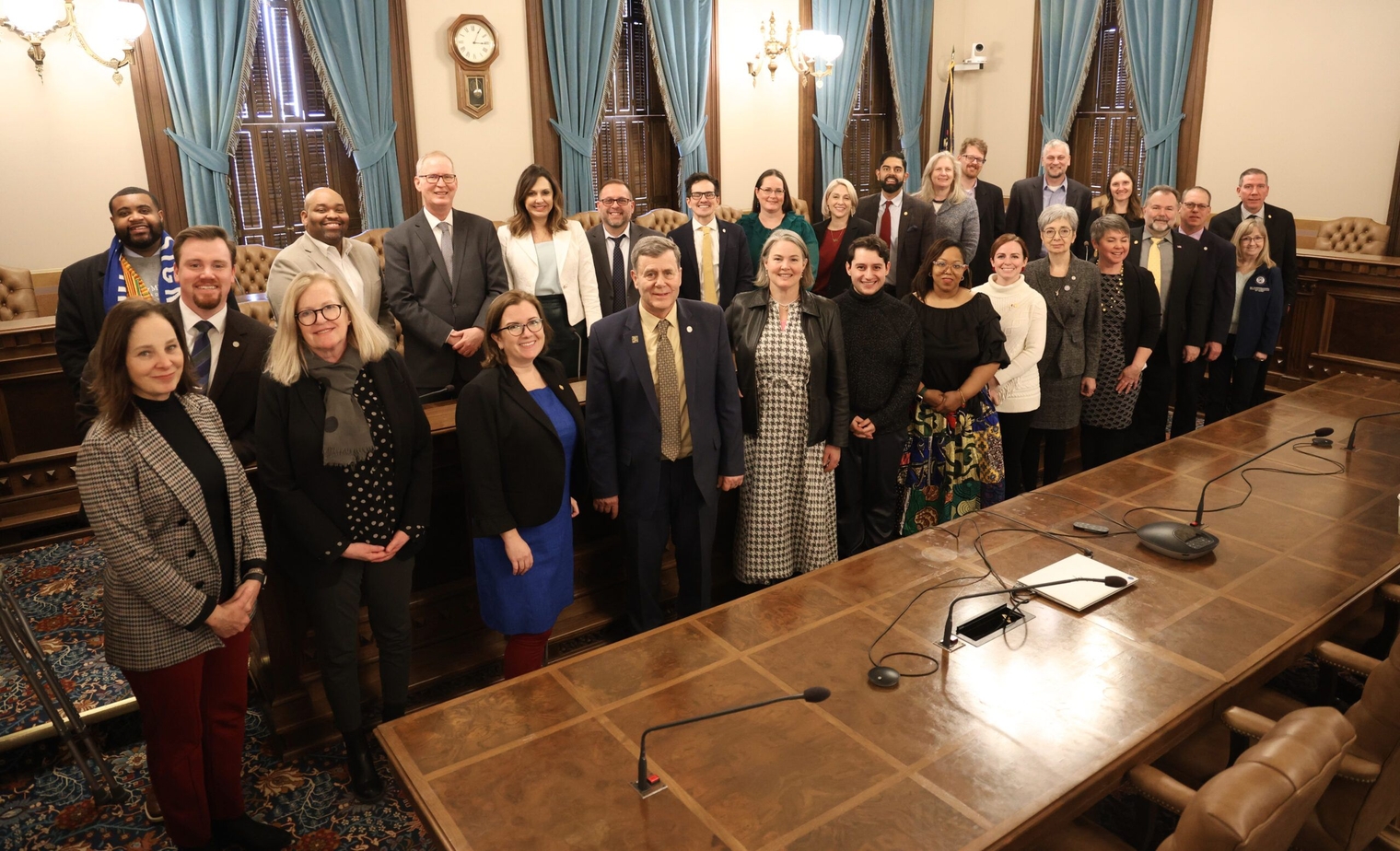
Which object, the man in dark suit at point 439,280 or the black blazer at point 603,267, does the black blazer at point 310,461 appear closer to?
the man in dark suit at point 439,280

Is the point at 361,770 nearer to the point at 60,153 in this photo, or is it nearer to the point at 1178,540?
the point at 1178,540

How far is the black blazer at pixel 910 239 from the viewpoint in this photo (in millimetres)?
5402

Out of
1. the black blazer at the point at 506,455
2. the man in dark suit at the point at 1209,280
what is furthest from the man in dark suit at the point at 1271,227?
the black blazer at the point at 506,455

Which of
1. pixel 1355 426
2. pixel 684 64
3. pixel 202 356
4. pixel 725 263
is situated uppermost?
pixel 684 64

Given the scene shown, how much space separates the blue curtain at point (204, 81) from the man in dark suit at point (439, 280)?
9.72ft

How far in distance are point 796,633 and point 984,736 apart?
Answer: 56cm

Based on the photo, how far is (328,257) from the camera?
12.0 feet

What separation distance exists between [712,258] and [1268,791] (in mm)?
3540

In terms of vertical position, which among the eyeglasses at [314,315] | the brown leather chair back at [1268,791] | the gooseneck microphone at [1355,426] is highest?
the eyeglasses at [314,315]

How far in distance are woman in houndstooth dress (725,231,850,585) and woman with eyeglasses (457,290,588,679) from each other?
0.82m

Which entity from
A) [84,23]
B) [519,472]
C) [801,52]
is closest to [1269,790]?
[519,472]

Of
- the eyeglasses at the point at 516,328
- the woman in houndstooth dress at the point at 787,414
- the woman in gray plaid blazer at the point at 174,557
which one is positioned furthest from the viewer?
the woman in houndstooth dress at the point at 787,414

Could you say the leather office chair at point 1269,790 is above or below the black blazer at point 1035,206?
below

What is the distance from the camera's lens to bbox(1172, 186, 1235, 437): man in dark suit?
494 cm
